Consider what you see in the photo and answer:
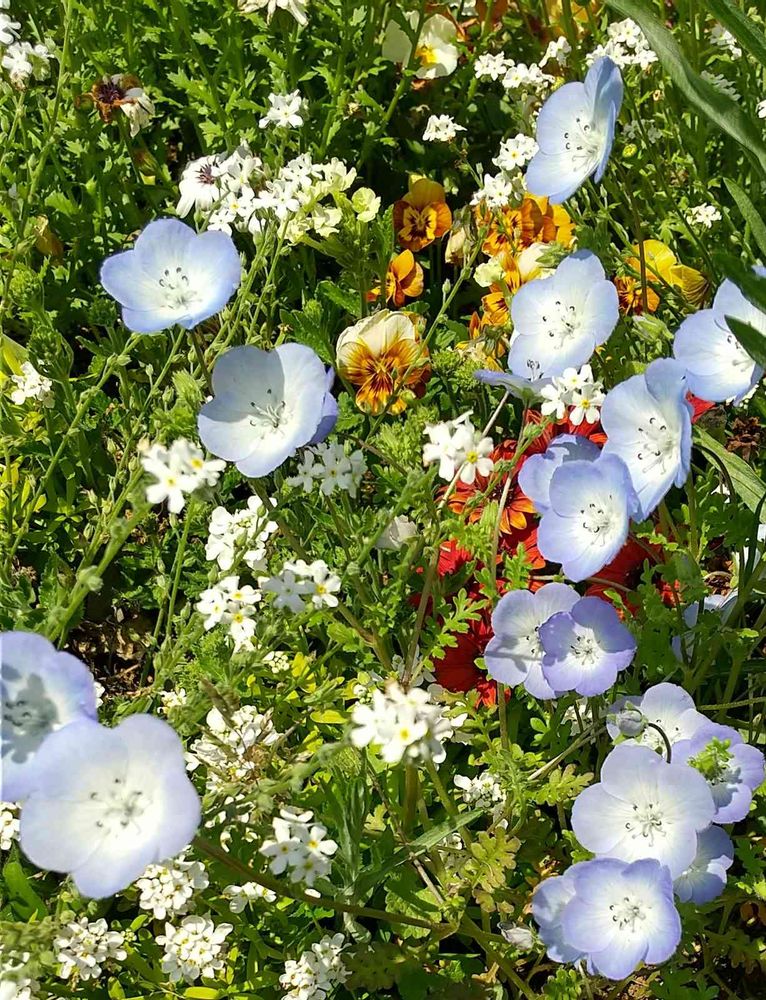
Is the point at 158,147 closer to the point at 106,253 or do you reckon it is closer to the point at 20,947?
the point at 106,253

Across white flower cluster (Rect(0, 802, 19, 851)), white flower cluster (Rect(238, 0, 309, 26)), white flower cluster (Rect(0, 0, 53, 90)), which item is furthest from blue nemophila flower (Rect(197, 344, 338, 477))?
white flower cluster (Rect(238, 0, 309, 26))

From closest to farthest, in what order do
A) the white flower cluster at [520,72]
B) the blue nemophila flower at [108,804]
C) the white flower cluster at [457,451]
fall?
the blue nemophila flower at [108,804]
the white flower cluster at [457,451]
the white flower cluster at [520,72]

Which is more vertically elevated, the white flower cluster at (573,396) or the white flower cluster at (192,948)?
the white flower cluster at (573,396)

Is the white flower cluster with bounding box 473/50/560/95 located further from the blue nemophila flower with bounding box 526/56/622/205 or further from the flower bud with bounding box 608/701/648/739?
the flower bud with bounding box 608/701/648/739

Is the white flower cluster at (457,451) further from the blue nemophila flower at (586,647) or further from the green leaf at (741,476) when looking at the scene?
the green leaf at (741,476)

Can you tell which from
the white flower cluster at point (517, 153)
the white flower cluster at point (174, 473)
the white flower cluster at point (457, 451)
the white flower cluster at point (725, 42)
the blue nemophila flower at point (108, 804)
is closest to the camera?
the blue nemophila flower at point (108, 804)

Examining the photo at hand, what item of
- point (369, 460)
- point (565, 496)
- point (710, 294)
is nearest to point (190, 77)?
point (369, 460)

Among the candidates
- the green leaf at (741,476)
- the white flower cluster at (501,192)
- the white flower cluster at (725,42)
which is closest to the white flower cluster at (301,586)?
the green leaf at (741,476)
